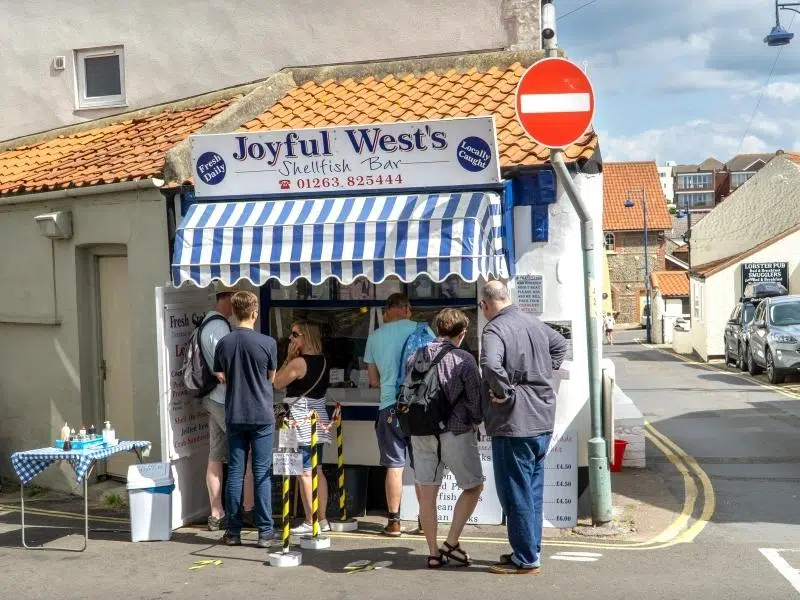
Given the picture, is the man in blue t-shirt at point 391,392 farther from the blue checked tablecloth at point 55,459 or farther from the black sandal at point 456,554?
the blue checked tablecloth at point 55,459

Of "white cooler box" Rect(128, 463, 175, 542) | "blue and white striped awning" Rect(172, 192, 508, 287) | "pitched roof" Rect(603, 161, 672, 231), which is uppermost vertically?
"pitched roof" Rect(603, 161, 672, 231)

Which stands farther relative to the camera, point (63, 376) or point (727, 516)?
point (63, 376)

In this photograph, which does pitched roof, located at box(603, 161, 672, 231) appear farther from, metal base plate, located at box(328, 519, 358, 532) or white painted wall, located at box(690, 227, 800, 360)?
metal base plate, located at box(328, 519, 358, 532)

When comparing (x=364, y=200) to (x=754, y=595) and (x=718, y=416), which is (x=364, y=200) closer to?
(x=754, y=595)

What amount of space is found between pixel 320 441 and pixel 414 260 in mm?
1692

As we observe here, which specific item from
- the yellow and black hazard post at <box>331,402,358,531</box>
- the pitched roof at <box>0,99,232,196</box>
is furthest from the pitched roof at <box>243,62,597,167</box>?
the yellow and black hazard post at <box>331,402,358,531</box>

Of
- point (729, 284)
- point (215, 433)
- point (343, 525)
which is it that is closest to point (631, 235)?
point (729, 284)

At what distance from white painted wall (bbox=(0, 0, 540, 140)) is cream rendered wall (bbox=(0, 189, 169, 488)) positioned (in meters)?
2.76

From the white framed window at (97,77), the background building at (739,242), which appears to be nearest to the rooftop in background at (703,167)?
the background building at (739,242)

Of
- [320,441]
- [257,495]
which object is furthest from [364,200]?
[257,495]

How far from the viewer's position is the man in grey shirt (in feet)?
23.2

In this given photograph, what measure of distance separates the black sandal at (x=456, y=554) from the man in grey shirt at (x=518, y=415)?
0.87 feet

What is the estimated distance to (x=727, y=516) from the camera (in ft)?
30.3

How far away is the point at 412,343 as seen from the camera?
8.58 meters
